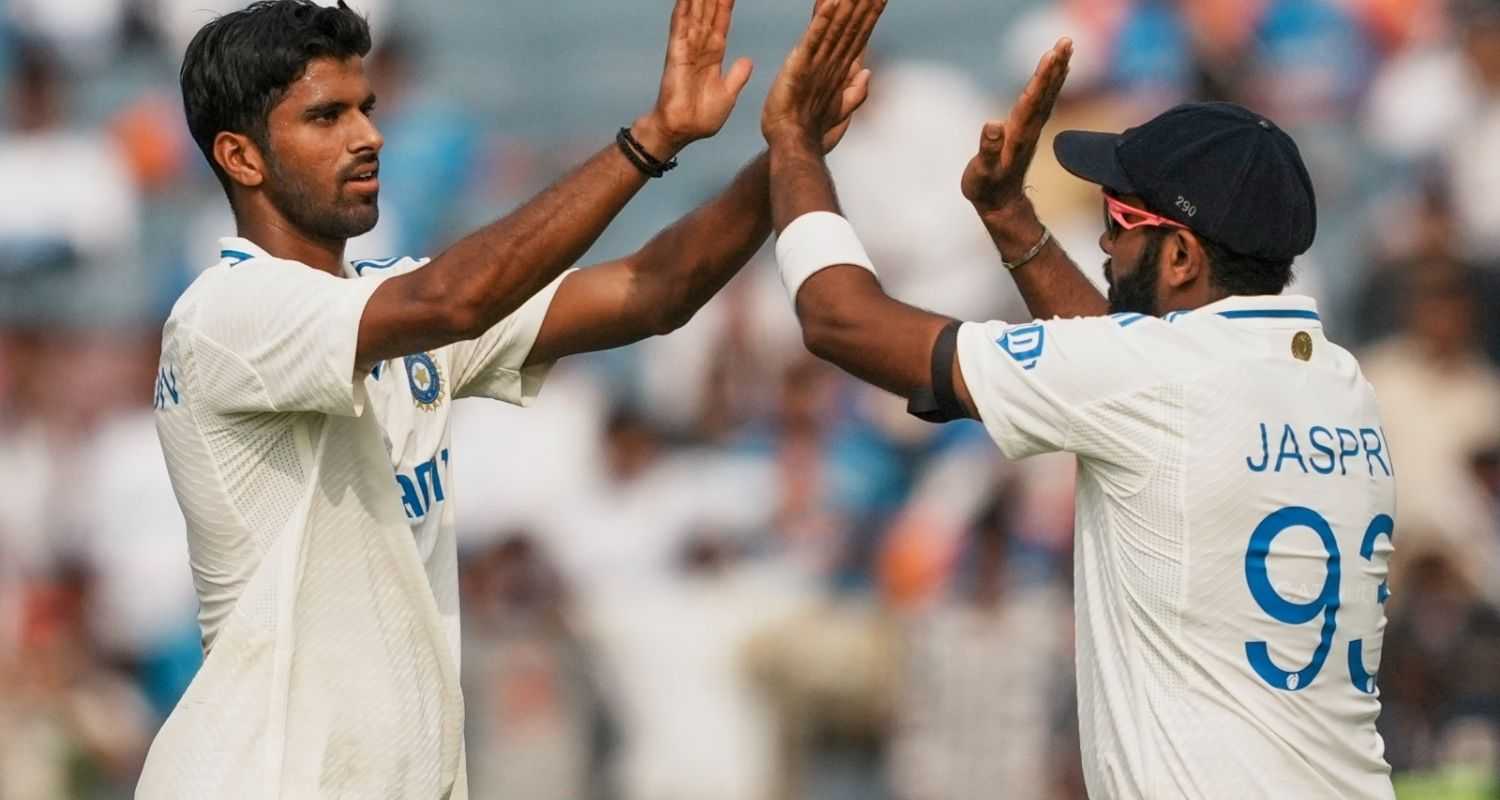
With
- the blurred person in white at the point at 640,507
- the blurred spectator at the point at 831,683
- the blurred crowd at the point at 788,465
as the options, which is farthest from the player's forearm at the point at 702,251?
the blurred person in white at the point at 640,507

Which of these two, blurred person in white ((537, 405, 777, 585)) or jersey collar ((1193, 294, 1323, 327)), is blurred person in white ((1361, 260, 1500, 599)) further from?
jersey collar ((1193, 294, 1323, 327))

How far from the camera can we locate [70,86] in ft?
41.5

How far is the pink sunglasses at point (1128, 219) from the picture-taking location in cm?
474

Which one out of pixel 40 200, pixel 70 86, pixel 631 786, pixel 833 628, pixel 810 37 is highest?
pixel 70 86

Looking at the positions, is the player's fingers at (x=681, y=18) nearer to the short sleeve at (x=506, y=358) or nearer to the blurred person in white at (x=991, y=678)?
the short sleeve at (x=506, y=358)

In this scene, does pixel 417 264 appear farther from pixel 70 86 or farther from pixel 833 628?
pixel 70 86

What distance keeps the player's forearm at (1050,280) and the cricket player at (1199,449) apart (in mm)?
556

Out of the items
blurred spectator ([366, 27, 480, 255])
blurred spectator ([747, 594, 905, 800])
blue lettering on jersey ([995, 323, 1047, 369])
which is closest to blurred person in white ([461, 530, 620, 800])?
blurred spectator ([747, 594, 905, 800])

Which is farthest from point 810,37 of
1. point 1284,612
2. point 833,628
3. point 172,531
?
point 172,531

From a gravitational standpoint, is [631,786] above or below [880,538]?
below

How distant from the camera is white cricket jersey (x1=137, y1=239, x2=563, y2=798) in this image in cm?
464

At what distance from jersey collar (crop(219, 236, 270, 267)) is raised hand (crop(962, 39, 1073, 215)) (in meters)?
1.59

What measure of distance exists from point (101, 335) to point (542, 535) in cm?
305

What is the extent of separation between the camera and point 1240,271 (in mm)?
4727
